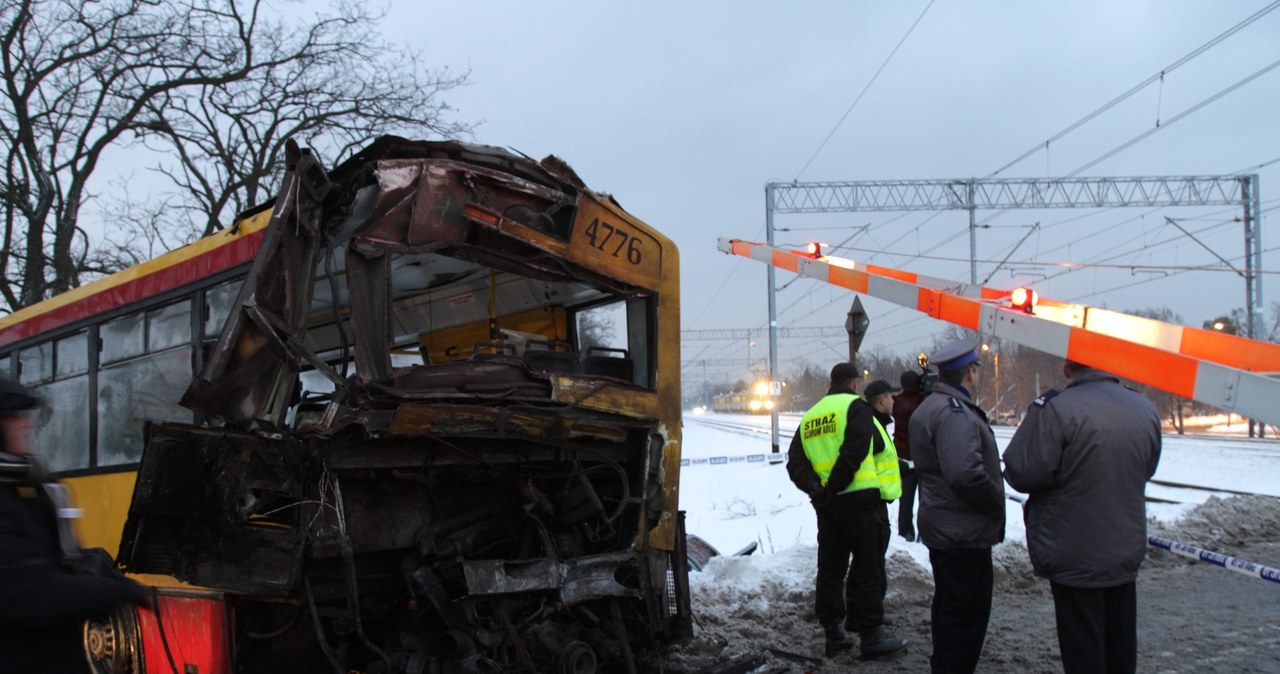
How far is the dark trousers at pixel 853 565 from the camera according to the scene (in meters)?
5.77

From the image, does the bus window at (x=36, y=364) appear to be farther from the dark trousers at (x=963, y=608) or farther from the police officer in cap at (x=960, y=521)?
the dark trousers at (x=963, y=608)

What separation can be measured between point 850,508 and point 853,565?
1.37 ft

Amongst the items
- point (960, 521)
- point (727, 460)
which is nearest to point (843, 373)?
point (960, 521)

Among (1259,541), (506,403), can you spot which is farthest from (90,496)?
(1259,541)

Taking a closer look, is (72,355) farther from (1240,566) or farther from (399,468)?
(1240,566)

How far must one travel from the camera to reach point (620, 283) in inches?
221

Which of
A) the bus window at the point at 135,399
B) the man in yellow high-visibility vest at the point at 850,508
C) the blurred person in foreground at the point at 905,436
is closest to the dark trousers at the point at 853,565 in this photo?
the man in yellow high-visibility vest at the point at 850,508

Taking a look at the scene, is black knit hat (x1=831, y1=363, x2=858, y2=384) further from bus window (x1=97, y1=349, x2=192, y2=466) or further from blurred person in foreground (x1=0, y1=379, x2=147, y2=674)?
blurred person in foreground (x1=0, y1=379, x2=147, y2=674)

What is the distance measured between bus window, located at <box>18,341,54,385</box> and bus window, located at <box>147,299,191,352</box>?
1666 millimetres

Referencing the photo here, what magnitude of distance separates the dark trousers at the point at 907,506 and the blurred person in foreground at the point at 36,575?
21.7 feet

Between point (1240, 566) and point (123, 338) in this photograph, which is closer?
point (123, 338)

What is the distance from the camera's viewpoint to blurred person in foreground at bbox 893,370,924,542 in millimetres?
8148

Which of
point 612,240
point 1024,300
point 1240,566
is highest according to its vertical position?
point 612,240

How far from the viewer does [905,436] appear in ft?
27.8
